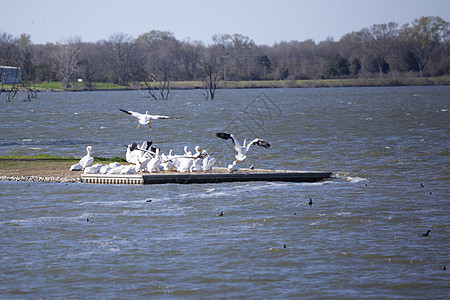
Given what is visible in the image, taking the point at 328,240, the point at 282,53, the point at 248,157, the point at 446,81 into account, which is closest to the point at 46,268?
the point at 328,240

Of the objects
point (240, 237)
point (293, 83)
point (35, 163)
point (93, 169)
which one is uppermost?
point (293, 83)

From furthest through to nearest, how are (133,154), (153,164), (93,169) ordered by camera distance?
(133,154) < (153,164) < (93,169)

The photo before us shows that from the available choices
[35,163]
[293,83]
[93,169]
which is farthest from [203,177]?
[293,83]

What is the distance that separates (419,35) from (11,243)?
172 meters

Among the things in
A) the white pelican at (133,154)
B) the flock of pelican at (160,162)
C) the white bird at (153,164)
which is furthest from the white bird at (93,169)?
the white bird at (153,164)

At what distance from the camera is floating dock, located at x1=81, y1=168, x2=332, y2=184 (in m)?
26.6

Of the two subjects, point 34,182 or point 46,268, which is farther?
point 34,182

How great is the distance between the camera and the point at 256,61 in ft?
600

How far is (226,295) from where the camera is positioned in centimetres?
1476

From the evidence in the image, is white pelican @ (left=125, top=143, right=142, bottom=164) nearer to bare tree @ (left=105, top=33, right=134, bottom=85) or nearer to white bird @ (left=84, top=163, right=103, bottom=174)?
white bird @ (left=84, top=163, right=103, bottom=174)

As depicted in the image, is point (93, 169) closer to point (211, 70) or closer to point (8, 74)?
point (211, 70)

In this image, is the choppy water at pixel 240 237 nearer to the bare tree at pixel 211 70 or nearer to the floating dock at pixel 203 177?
the floating dock at pixel 203 177

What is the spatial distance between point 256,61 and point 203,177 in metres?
158

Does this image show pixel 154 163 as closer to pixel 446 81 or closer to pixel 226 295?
pixel 226 295
